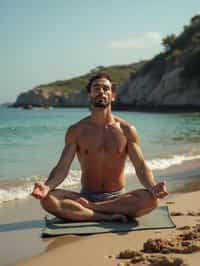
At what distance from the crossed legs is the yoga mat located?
8 centimetres

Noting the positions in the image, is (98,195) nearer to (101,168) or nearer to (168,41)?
(101,168)

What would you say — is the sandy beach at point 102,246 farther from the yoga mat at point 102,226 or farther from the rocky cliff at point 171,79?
the rocky cliff at point 171,79

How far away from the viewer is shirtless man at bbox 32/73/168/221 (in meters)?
4.75

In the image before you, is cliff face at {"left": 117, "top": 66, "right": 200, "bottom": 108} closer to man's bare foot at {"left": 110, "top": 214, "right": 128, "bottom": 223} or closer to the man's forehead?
the man's forehead

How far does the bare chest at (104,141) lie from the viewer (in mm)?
4938

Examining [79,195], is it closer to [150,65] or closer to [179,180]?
[179,180]

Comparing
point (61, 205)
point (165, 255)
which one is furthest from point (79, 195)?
point (165, 255)

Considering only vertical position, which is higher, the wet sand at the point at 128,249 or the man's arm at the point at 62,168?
the man's arm at the point at 62,168

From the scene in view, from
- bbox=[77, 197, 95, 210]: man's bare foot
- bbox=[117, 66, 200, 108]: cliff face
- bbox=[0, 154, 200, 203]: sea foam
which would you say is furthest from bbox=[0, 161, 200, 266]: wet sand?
bbox=[117, 66, 200, 108]: cliff face

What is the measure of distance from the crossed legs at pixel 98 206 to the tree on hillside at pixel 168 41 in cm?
7306

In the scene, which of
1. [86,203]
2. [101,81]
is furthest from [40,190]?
[101,81]

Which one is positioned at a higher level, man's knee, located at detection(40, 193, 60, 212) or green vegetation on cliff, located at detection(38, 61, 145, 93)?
green vegetation on cliff, located at detection(38, 61, 145, 93)

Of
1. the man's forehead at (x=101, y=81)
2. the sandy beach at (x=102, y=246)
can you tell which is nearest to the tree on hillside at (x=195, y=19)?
the man's forehead at (x=101, y=81)

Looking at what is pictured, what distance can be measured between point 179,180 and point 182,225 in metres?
3.77
